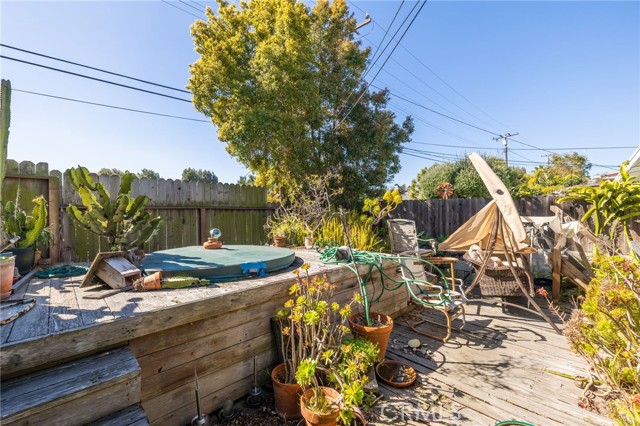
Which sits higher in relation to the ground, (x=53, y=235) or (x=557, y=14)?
(x=557, y=14)

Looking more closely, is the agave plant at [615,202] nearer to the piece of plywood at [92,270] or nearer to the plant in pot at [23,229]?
the piece of plywood at [92,270]

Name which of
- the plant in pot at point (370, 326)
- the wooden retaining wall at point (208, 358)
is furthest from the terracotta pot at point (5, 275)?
the plant in pot at point (370, 326)

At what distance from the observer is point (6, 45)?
16.2 feet

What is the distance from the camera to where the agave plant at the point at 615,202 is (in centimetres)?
381

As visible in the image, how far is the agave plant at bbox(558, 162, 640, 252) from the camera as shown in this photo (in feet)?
12.5

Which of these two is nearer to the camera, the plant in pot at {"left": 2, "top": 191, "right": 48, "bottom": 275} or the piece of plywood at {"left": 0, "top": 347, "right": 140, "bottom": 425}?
the piece of plywood at {"left": 0, "top": 347, "right": 140, "bottom": 425}

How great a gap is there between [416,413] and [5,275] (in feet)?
8.86

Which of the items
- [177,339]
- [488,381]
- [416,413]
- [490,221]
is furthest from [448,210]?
[177,339]

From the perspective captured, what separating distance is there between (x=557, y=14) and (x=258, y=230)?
6.41 meters

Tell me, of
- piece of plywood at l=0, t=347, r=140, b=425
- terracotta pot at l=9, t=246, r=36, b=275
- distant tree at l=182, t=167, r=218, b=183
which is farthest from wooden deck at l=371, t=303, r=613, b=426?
distant tree at l=182, t=167, r=218, b=183

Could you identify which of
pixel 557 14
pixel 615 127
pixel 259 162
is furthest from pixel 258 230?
pixel 615 127

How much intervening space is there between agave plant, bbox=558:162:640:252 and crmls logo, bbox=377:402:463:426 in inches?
142

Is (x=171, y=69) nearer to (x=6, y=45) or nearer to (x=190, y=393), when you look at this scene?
(x=6, y=45)

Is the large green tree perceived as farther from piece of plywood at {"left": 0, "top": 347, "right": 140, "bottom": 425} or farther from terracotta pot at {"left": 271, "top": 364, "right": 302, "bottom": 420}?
piece of plywood at {"left": 0, "top": 347, "right": 140, "bottom": 425}
